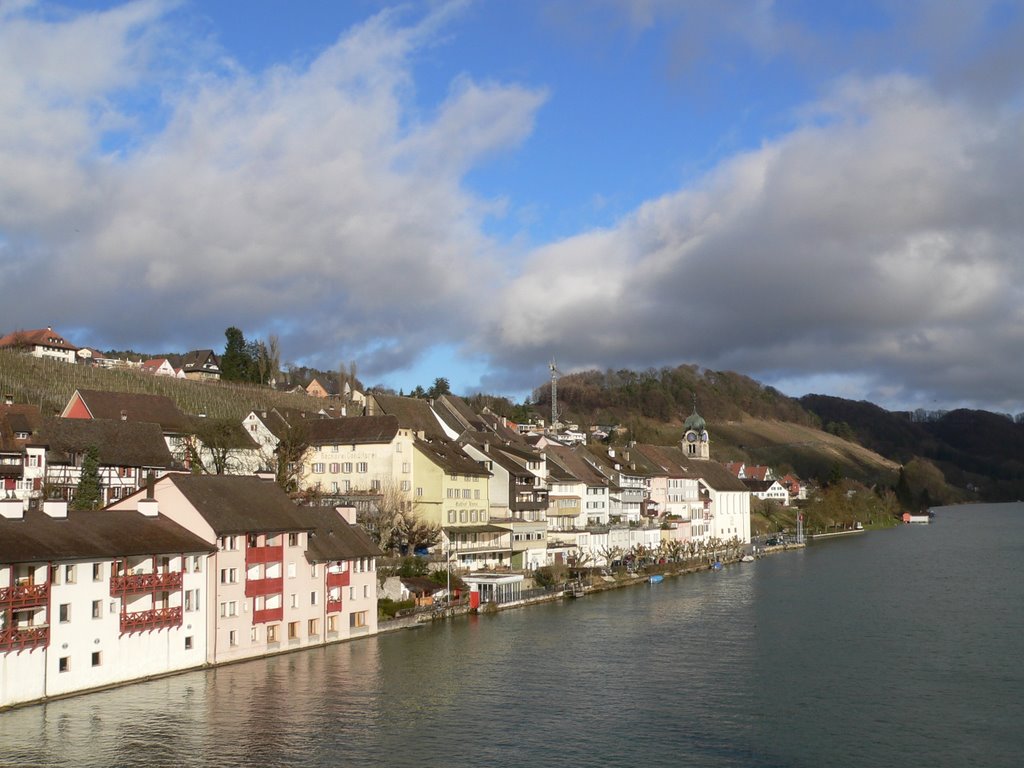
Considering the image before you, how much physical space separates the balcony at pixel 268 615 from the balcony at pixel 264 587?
79 centimetres

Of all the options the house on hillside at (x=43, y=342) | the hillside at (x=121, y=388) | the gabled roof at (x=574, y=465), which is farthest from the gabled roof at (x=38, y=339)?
the gabled roof at (x=574, y=465)

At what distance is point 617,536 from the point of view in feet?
355

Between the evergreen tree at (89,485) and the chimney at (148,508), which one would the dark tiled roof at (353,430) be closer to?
the evergreen tree at (89,485)

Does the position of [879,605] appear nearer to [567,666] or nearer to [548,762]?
[567,666]

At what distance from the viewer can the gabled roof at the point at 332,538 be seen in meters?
55.9

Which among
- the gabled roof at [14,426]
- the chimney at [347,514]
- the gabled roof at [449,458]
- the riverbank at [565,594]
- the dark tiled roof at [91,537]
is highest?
the gabled roof at [14,426]

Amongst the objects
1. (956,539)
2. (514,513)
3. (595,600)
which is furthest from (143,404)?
(956,539)

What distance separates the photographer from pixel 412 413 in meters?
108

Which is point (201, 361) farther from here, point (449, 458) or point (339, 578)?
point (339, 578)

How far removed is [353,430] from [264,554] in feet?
122

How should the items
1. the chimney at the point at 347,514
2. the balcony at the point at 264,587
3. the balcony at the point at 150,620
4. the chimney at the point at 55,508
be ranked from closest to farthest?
1. the balcony at the point at 150,620
2. the chimney at the point at 55,508
3. the balcony at the point at 264,587
4. the chimney at the point at 347,514

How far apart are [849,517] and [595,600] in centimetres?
11243

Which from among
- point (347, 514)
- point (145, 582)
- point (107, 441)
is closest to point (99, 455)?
point (107, 441)

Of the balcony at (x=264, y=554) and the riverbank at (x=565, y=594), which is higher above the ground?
the balcony at (x=264, y=554)
